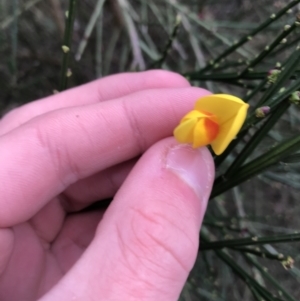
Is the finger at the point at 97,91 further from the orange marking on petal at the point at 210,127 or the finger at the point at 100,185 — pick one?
the orange marking on petal at the point at 210,127

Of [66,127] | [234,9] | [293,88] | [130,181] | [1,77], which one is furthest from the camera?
[234,9]

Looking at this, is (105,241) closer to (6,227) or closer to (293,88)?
(6,227)

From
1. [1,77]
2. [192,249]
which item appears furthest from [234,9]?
[192,249]

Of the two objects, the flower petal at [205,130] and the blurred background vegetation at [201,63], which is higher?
the flower petal at [205,130]

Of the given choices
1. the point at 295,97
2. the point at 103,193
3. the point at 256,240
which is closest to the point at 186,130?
the point at 295,97

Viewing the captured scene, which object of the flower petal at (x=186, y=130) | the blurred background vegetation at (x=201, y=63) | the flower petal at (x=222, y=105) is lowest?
the blurred background vegetation at (x=201, y=63)

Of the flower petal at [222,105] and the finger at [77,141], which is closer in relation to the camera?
the flower petal at [222,105]

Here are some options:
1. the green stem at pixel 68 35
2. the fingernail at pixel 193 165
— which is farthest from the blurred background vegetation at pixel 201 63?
the fingernail at pixel 193 165
